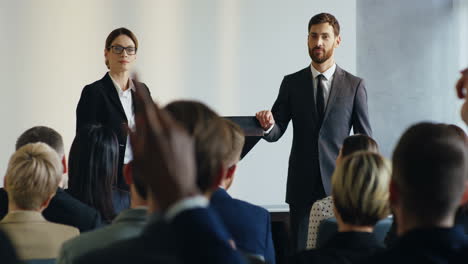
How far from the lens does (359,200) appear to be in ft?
6.72

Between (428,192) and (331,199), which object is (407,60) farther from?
(428,192)

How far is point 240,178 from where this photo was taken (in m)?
6.62

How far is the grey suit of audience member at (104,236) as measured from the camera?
70.6 inches

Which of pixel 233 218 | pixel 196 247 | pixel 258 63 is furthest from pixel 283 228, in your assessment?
pixel 196 247

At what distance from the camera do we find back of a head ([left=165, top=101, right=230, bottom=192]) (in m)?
1.17

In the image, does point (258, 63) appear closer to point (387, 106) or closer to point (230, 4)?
point (230, 4)

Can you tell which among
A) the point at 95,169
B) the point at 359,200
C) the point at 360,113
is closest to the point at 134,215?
the point at 359,200

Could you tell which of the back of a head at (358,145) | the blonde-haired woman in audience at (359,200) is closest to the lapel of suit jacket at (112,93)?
the back of a head at (358,145)

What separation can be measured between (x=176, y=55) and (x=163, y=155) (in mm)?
5610

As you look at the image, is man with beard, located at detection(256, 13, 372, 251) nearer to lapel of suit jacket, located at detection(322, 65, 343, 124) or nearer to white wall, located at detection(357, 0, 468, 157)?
lapel of suit jacket, located at detection(322, 65, 343, 124)

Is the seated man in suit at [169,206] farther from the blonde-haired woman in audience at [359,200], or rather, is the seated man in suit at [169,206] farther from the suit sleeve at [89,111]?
the suit sleeve at [89,111]

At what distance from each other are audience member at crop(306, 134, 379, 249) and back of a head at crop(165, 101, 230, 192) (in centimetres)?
188

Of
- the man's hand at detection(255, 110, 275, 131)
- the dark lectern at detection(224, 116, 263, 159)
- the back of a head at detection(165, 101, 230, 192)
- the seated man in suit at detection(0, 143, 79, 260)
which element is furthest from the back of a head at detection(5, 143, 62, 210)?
the man's hand at detection(255, 110, 275, 131)

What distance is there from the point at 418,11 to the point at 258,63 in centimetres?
163
